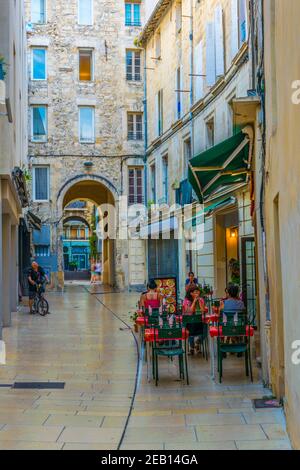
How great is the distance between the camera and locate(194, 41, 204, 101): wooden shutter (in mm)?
20547

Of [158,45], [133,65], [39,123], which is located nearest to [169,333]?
[158,45]

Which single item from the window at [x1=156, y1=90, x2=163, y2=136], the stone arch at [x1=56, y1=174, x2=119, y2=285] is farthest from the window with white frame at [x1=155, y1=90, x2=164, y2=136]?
the stone arch at [x1=56, y1=174, x2=119, y2=285]

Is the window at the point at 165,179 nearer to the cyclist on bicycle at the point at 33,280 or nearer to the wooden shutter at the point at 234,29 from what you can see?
the cyclist on bicycle at the point at 33,280

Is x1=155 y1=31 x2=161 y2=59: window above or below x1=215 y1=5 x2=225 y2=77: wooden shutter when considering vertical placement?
above

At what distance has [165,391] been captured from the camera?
8.20 m

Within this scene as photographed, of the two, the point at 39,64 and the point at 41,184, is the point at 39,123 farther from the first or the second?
the point at 41,184

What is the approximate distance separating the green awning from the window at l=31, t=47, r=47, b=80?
22.2 metres

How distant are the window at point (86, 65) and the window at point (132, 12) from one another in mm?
2635

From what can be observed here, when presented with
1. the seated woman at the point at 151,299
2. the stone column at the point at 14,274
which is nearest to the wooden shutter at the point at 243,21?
the seated woman at the point at 151,299

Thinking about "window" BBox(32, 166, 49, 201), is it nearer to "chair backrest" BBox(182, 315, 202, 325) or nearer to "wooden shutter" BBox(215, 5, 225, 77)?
"wooden shutter" BBox(215, 5, 225, 77)

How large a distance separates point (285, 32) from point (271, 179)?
7.57ft

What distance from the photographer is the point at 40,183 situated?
31.0 meters

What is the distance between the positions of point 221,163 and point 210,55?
996cm
